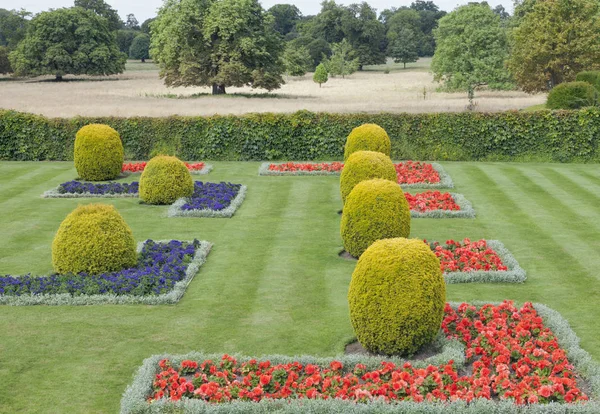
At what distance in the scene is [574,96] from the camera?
33.7 meters

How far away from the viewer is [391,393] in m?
9.12

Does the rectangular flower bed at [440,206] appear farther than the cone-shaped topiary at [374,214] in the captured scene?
Yes

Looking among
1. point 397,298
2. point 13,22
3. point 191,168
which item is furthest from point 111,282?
point 13,22

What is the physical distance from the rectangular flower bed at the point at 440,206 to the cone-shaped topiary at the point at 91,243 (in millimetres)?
9001

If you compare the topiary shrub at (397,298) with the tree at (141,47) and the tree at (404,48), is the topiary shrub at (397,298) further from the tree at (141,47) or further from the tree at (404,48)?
the tree at (141,47)

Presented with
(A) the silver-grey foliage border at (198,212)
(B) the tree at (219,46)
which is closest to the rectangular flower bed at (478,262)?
(A) the silver-grey foliage border at (198,212)

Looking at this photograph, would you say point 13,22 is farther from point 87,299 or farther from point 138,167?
point 87,299

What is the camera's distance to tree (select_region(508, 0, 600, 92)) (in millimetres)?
48188

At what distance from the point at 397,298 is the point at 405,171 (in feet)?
54.3

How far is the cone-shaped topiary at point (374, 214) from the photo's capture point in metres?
14.8

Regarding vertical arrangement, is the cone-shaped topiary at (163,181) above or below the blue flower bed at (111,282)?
above

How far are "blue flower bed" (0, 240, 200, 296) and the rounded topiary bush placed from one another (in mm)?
11081

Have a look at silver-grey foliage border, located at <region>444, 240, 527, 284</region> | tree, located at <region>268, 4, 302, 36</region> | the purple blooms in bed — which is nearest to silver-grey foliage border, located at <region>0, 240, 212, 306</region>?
silver-grey foliage border, located at <region>444, 240, 527, 284</region>

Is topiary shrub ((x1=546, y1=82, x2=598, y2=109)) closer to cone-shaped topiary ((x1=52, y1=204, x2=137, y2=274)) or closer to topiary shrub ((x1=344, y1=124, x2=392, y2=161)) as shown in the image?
topiary shrub ((x1=344, y1=124, x2=392, y2=161))
